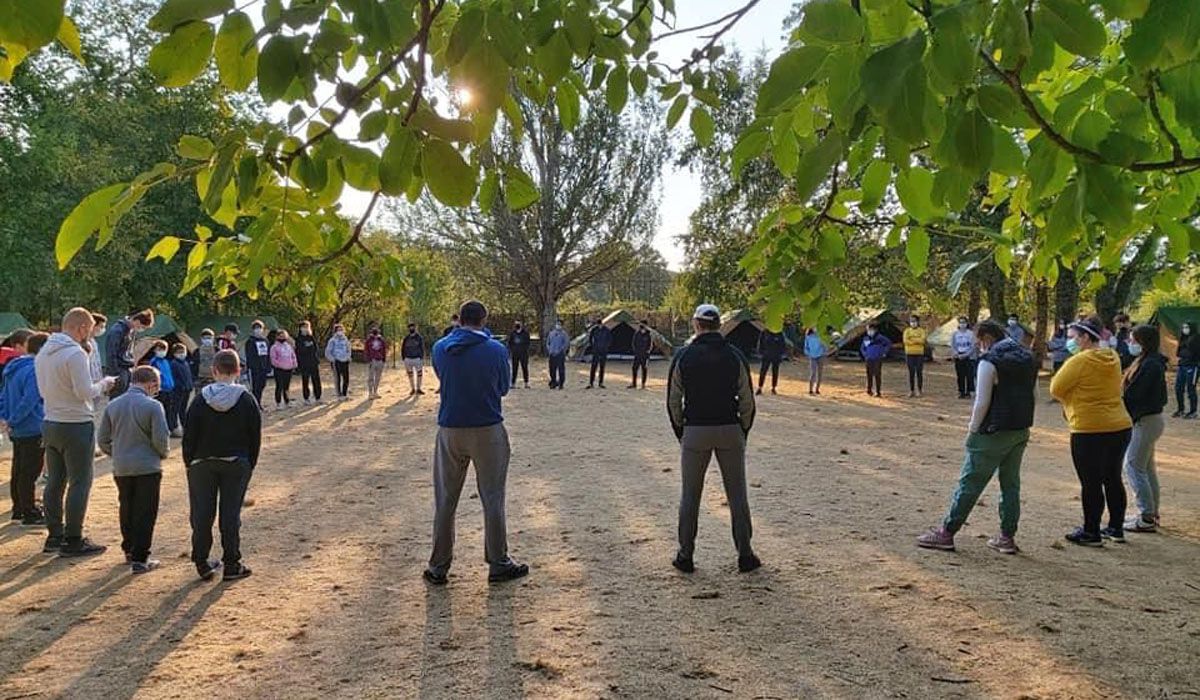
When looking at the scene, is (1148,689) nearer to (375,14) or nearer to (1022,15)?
(1022,15)

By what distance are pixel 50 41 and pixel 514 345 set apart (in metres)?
18.6

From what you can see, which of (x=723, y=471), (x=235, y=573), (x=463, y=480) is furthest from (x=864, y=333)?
(x=235, y=573)

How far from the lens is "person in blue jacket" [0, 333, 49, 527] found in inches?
259

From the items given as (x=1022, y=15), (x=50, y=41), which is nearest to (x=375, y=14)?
(x=50, y=41)

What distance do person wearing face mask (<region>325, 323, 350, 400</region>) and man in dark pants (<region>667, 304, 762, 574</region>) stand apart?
12.4 m

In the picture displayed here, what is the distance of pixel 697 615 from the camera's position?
4.73 metres

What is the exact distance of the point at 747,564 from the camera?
5.55m

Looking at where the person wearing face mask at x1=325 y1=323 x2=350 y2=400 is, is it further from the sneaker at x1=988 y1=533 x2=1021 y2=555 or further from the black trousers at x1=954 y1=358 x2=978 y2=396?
the sneaker at x1=988 y1=533 x2=1021 y2=555

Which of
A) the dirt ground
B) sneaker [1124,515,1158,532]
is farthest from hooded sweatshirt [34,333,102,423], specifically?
sneaker [1124,515,1158,532]

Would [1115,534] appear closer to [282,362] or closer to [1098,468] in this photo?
[1098,468]

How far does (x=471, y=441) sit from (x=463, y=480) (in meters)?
0.28

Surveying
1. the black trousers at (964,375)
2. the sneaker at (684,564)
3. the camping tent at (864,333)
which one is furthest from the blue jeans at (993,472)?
the camping tent at (864,333)

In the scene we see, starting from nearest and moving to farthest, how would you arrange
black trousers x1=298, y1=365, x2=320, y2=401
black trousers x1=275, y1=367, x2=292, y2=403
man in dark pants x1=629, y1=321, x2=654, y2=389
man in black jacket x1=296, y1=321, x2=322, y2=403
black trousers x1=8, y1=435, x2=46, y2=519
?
black trousers x1=8, y1=435, x2=46, y2=519 < black trousers x1=275, y1=367, x2=292, y2=403 < man in black jacket x1=296, y1=321, x2=322, y2=403 < black trousers x1=298, y1=365, x2=320, y2=401 < man in dark pants x1=629, y1=321, x2=654, y2=389

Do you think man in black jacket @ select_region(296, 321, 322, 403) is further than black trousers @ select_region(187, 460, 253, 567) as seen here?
Yes
